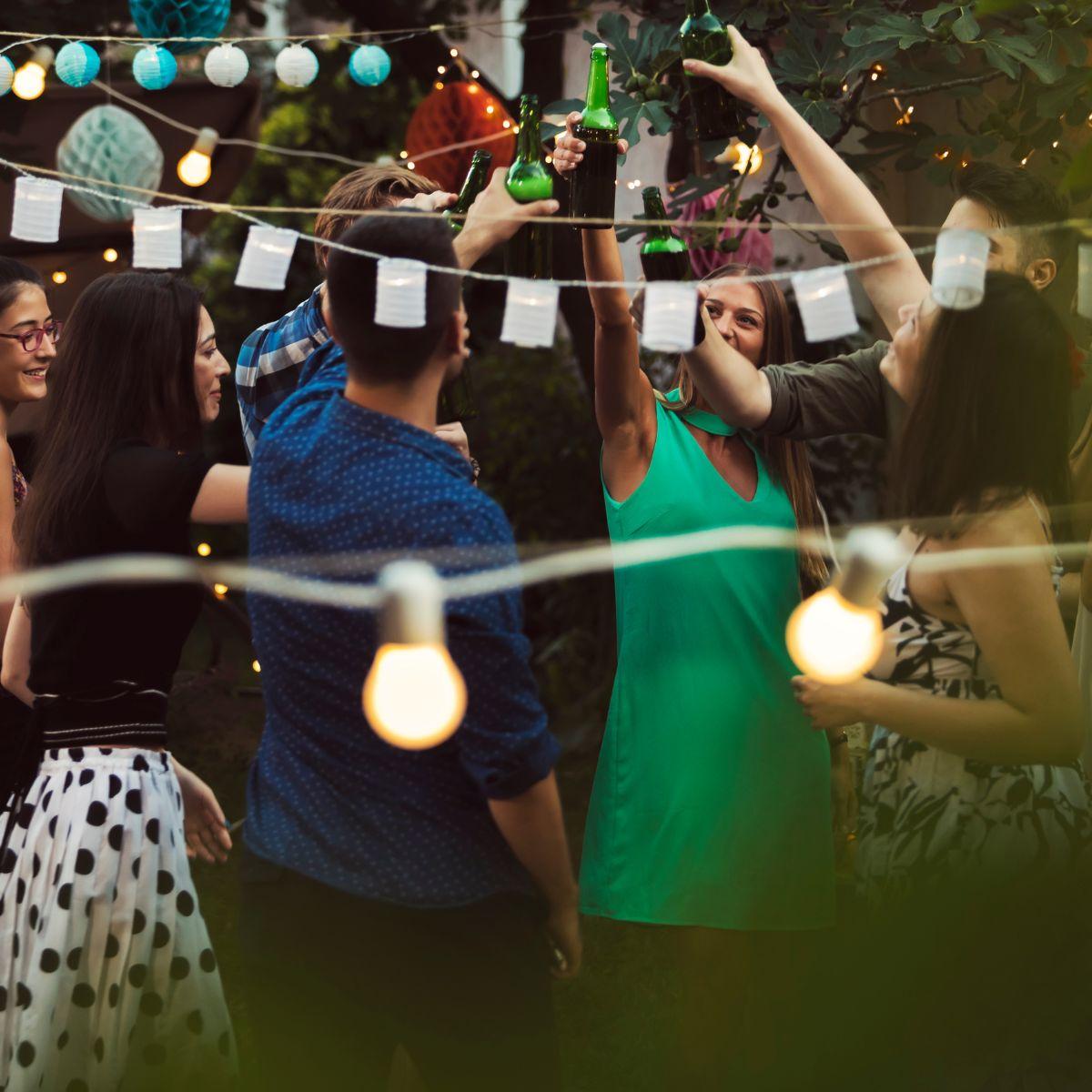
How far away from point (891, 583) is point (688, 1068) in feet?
2.98

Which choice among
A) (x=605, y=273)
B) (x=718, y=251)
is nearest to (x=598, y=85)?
(x=605, y=273)

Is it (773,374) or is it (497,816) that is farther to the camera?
(773,374)

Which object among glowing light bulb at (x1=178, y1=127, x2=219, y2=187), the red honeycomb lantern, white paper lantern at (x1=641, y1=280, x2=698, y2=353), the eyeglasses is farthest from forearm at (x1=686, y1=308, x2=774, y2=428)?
glowing light bulb at (x1=178, y1=127, x2=219, y2=187)

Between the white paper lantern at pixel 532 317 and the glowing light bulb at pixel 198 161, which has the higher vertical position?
the glowing light bulb at pixel 198 161

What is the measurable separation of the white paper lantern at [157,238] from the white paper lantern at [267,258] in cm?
10

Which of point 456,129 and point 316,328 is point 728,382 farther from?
point 456,129

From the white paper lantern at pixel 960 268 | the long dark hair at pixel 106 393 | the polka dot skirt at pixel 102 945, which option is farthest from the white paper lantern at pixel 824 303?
the polka dot skirt at pixel 102 945

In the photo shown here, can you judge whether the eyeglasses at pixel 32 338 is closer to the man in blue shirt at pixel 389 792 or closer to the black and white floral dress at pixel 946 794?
the man in blue shirt at pixel 389 792

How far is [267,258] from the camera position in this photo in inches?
72.4

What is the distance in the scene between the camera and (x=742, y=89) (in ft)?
6.61

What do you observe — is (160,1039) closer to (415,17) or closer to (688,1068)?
(688,1068)

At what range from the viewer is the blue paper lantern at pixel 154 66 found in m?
3.14

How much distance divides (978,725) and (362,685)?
0.85 metres

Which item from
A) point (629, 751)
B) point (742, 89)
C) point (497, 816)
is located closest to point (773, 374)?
point (742, 89)
